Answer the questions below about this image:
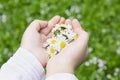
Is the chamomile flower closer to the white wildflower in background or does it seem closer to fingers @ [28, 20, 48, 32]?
the white wildflower in background

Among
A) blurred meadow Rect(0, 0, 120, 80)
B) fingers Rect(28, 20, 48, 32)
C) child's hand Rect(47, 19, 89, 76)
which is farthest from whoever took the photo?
blurred meadow Rect(0, 0, 120, 80)

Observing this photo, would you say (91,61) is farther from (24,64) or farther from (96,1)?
(24,64)

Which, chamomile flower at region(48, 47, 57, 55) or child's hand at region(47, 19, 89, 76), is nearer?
child's hand at region(47, 19, 89, 76)

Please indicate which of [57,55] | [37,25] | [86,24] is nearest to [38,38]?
[37,25]

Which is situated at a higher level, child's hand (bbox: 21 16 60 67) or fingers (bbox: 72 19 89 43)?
child's hand (bbox: 21 16 60 67)

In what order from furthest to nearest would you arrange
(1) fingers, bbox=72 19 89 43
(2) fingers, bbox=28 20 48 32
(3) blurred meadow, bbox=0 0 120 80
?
1. (3) blurred meadow, bbox=0 0 120 80
2. (2) fingers, bbox=28 20 48 32
3. (1) fingers, bbox=72 19 89 43

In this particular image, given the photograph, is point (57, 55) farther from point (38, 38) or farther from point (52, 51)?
point (38, 38)

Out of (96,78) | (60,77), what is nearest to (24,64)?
(60,77)

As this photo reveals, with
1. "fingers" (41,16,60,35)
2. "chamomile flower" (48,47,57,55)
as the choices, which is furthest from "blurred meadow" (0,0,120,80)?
"chamomile flower" (48,47,57,55)
